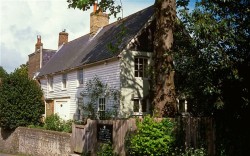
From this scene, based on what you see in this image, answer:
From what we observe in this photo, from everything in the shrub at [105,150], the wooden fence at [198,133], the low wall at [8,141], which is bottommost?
the low wall at [8,141]

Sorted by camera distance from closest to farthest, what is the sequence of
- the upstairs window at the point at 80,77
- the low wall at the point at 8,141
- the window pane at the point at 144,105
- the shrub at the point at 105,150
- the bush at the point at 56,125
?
the shrub at the point at 105,150
the bush at the point at 56,125
the window pane at the point at 144,105
the low wall at the point at 8,141
the upstairs window at the point at 80,77

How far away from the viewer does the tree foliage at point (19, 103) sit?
28141mm

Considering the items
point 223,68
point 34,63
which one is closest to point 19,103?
point 34,63

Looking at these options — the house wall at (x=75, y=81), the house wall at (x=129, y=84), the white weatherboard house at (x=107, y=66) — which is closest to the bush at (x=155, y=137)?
the white weatherboard house at (x=107, y=66)

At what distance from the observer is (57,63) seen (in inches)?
1419

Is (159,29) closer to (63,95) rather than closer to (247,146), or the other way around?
(247,146)

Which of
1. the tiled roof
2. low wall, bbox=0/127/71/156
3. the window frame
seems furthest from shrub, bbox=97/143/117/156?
the tiled roof

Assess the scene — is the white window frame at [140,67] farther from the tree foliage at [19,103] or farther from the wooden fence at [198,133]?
the wooden fence at [198,133]

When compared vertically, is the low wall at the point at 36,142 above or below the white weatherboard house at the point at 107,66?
below

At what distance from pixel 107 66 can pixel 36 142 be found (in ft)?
23.5

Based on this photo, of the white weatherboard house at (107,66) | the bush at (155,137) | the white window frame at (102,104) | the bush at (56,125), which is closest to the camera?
the bush at (155,137)

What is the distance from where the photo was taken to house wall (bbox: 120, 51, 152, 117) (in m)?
23.3

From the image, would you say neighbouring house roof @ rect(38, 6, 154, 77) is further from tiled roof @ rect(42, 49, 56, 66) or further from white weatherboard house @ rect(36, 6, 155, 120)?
tiled roof @ rect(42, 49, 56, 66)

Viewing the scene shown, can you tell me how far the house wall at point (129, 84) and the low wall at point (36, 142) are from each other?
4.96 m
